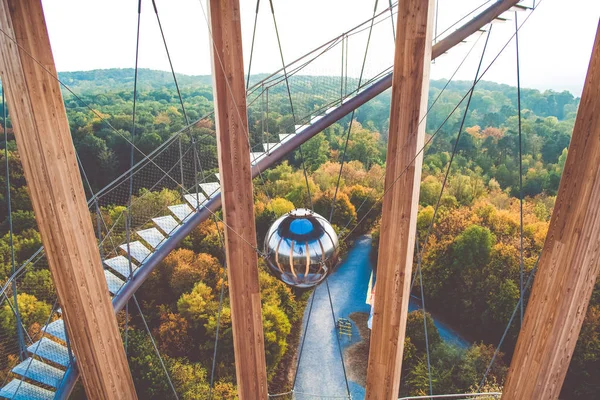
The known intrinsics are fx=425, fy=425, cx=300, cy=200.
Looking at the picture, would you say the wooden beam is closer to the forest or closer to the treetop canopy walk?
the treetop canopy walk

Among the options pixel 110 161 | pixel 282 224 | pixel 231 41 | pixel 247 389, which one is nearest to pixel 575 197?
pixel 282 224

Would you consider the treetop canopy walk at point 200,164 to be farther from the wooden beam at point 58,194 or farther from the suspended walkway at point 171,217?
the wooden beam at point 58,194

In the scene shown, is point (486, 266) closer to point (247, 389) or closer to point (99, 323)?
point (247, 389)

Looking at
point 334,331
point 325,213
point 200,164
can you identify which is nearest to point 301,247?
point 200,164

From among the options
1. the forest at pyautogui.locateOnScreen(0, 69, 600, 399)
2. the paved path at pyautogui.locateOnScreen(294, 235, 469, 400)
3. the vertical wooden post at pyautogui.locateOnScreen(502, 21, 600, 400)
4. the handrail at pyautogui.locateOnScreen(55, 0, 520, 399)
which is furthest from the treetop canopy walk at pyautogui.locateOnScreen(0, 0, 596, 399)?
the paved path at pyautogui.locateOnScreen(294, 235, 469, 400)

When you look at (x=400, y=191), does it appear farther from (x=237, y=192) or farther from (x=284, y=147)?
(x=284, y=147)

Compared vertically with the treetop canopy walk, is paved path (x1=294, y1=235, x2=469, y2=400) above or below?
below
